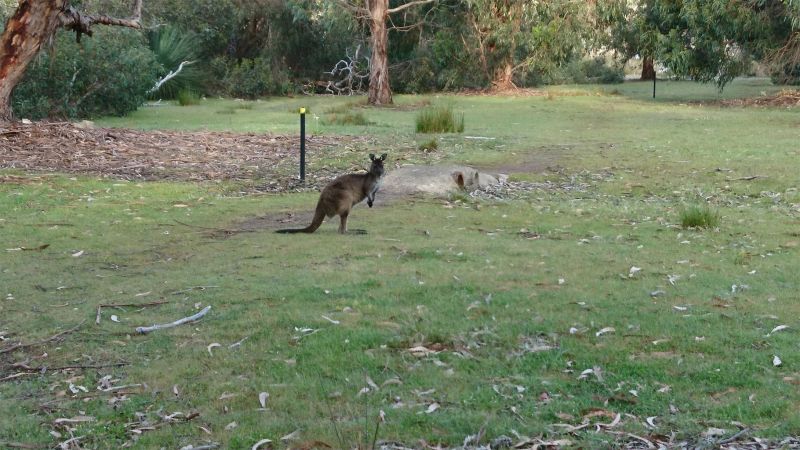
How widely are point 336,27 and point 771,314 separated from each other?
29.0 m

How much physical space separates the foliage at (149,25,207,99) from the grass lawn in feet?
56.4

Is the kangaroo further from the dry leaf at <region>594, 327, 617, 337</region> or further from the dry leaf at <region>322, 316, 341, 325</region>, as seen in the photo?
the dry leaf at <region>594, 327, 617, 337</region>

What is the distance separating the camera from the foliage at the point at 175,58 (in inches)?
1157

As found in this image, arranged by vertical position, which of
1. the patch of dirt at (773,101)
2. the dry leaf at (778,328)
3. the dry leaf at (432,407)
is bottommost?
the dry leaf at (432,407)

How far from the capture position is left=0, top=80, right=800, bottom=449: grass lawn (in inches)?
187

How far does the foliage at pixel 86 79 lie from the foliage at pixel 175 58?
15.3ft

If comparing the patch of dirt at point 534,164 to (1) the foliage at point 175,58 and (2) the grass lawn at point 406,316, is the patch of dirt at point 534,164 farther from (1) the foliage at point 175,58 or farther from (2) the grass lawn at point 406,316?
(1) the foliage at point 175,58

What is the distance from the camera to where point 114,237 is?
9.53 meters

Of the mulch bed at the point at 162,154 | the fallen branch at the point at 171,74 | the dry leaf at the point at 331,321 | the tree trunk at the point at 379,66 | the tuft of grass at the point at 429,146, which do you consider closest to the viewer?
the dry leaf at the point at 331,321

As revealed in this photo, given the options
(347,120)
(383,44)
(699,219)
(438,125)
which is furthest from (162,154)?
(383,44)

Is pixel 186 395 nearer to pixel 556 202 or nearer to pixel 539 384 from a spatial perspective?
→ pixel 539 384

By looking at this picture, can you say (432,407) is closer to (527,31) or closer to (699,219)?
(699,219)

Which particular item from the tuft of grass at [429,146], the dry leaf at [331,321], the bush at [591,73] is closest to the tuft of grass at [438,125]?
the tuft of grass at [429,146]

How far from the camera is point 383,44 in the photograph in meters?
29.4
